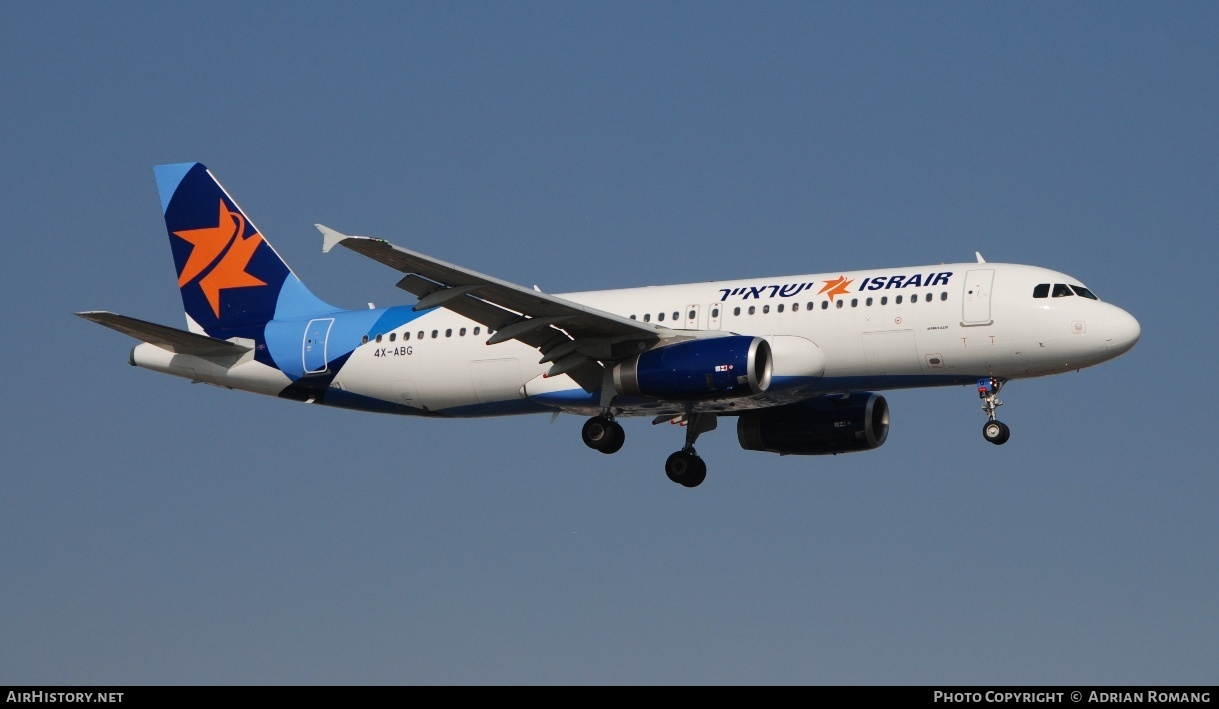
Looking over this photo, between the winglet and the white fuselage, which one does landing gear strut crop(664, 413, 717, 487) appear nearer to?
the white fuselage

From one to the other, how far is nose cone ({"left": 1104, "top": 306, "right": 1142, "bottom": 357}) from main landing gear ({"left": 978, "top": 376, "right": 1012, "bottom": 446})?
263cm

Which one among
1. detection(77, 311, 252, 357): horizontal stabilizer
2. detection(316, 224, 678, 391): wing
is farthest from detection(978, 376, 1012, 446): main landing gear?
detection(77, 311, 252, 357): horizontal stabilizer

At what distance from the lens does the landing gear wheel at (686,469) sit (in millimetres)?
45375

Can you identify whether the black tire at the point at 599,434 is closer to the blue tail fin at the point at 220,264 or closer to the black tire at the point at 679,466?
the black tire at the point at 679,466

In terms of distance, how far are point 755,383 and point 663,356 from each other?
94.1 inches

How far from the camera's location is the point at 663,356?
4044 cm

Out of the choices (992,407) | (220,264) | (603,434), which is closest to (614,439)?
(603,434)

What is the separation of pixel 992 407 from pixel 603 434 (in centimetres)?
937

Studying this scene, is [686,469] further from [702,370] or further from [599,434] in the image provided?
[702,370]

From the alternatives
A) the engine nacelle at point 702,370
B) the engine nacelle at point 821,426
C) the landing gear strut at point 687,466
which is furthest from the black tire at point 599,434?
the engine nacelle at point 821,426

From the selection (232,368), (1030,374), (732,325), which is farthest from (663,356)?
(232,368)

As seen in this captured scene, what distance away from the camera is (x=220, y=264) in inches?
1907
